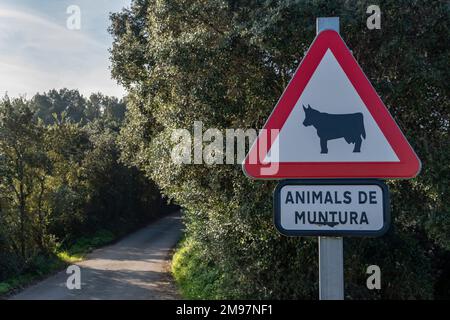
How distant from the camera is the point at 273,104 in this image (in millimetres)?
7711

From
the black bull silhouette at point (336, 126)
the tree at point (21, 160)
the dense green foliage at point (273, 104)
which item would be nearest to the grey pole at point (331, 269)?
the black bull silhouette at point (336, 126)

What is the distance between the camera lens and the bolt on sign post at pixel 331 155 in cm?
185

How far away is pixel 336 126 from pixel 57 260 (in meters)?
18.3

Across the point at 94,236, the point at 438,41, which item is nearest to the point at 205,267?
the point at 438,41

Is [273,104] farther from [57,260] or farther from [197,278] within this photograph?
[57,260]

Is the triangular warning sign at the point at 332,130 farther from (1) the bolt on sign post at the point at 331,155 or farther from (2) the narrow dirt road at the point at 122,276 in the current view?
(2) the narrow dirt road at the point at 122,276

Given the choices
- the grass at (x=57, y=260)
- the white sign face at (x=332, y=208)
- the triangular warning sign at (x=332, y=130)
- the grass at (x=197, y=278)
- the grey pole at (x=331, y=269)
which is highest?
the triangular warning sign at (x=332, y=130)

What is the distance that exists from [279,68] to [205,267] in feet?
22.6

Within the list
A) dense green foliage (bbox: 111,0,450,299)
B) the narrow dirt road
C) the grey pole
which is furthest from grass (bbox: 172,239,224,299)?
the grey pole

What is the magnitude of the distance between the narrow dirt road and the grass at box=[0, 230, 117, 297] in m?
0.47

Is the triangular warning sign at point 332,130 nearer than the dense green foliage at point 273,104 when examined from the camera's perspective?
Yes
